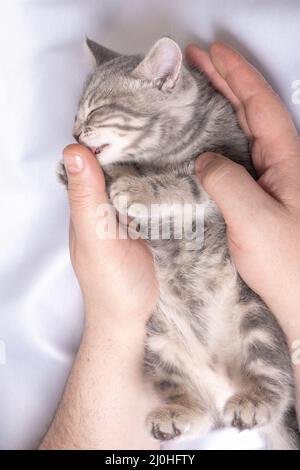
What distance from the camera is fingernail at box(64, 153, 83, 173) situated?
1233 millimetres

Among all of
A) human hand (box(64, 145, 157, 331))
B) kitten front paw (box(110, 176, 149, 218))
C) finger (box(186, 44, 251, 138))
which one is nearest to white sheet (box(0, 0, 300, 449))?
finger (box(186, 44, 251, 138))

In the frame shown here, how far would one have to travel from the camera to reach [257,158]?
1.42 metres

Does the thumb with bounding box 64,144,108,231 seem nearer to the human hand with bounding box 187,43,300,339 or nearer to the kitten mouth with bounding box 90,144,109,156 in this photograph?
the kitten mouth with bounding box 90,144,109,156

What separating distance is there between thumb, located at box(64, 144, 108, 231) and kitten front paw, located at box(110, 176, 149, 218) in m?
0.03

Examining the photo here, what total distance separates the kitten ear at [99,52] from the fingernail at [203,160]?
0.38m

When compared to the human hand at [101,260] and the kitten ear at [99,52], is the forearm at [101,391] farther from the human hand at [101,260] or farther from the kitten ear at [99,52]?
the kitten ear at [99,52]

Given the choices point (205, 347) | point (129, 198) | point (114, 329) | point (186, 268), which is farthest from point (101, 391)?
point (129, 198)

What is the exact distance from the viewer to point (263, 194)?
1.24 metres

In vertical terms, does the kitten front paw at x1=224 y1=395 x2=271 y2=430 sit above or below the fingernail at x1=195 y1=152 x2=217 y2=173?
below

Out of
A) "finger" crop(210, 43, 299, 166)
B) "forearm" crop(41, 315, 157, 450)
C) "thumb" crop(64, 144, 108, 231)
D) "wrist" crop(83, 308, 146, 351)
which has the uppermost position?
"finger" crop(210, 43, 299, 166)

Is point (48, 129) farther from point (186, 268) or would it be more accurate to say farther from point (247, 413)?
point (247, 413)

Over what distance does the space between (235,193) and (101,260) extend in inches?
13.9
